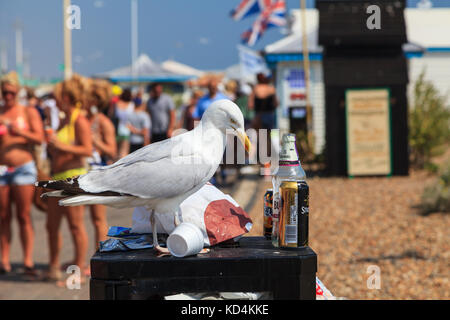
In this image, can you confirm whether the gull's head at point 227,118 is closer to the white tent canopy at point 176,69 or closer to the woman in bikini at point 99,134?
the woman in bikini at point 99,134

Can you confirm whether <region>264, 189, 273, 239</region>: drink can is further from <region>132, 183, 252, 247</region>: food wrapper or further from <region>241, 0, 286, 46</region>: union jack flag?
<region>241, 0, 286, 46</region>: union jack flag

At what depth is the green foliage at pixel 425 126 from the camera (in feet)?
49.1

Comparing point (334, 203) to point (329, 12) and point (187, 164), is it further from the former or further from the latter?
point (187, 164)

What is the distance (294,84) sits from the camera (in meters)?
20.7

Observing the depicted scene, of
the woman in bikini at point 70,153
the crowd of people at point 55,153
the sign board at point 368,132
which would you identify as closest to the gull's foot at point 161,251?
the crowd of people at point 55,153

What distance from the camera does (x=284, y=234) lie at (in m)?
2.81

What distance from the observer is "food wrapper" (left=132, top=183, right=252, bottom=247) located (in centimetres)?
298

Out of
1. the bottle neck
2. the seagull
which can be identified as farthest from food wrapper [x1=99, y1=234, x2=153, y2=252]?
the bottle neck

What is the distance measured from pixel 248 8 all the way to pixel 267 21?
1.05 metres

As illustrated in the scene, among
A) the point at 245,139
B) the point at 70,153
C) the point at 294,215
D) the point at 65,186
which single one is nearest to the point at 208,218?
the point at 294,215

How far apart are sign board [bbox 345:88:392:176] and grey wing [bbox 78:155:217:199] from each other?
11616 mm

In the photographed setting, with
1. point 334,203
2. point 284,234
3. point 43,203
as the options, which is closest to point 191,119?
point 334,203

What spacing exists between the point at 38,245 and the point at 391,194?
6.00 meters
